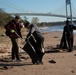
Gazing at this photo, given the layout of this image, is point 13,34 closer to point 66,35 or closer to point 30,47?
point 30,47

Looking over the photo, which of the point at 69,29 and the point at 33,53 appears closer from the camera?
the point at 33,53

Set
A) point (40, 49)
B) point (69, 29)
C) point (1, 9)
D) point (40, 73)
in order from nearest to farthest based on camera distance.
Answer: point (40, 73) < point (40, 49) < point (69, 29) < point (1, 9)

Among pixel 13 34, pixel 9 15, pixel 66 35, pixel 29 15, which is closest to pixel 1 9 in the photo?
pixel 9 15

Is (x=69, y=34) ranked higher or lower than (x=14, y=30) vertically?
lower

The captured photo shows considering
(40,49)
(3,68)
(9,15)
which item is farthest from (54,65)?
(9,15)

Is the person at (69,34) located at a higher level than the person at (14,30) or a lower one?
lower

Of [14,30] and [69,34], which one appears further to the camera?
[69,34]

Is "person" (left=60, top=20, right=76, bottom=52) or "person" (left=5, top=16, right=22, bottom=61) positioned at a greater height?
"person" (left=5, top=16, right=22, bottom=61)

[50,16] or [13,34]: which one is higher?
[13,34]

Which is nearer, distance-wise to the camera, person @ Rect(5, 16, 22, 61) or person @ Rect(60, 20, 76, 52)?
person @ Rect(5, 16, 22, 61)

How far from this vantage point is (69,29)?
1321 cm

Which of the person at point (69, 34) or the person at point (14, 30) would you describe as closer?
the person at point (14, 30)

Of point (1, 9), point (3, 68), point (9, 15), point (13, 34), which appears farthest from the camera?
point (9, 15)

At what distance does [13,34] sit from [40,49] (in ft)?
3.96
